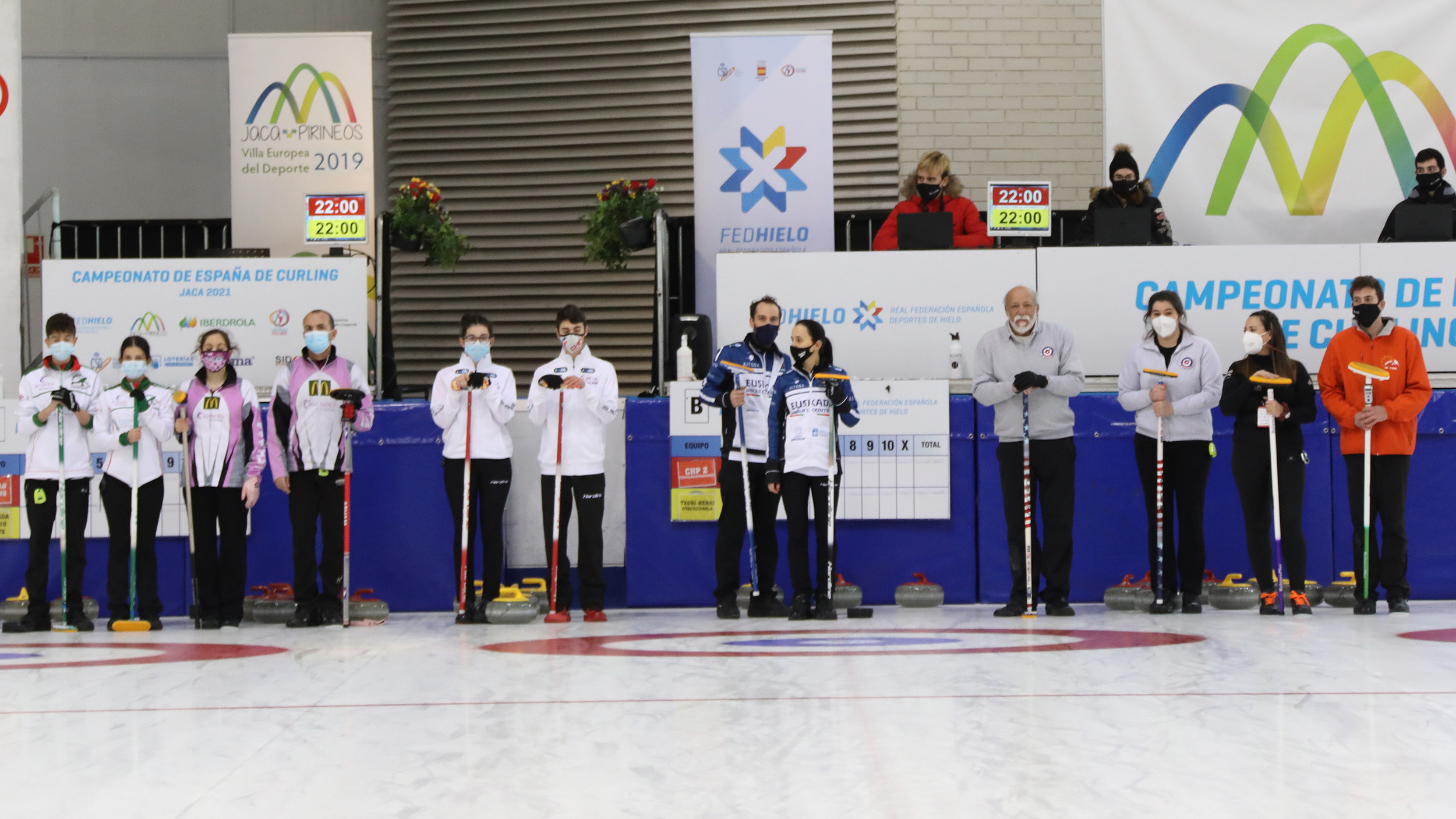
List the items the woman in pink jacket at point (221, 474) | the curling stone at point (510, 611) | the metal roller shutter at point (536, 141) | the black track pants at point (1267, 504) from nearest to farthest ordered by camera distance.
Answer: the black track pants at point (1267, 504) < the curling stone at point (510, 611) < the woman in pink jacket at point (221, 474) < the metal roller shutter at point (536, 141)

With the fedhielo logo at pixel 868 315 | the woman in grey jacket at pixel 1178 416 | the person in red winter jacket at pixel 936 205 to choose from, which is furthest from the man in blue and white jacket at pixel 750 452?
the woman in grey jacket at pixel 1178 416

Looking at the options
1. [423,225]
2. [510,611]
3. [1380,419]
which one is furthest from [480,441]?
[1380,419]

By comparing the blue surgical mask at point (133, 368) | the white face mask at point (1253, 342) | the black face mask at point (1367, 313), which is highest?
the black face mask at point (1367, 313)

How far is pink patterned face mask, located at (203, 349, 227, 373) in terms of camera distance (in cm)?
622

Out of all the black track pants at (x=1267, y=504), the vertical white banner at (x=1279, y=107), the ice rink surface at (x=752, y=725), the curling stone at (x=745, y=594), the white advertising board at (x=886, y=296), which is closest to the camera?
the ice rink surface at (x=752, y=725)

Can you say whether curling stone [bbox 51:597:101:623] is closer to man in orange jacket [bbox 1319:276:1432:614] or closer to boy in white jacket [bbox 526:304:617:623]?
boy in white jacket [bbox 526:304:617:623]

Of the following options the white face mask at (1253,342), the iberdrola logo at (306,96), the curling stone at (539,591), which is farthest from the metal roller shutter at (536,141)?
the white face mask at (1253,342)

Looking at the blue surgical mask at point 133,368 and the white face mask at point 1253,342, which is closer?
the white face mask at point 1253,342

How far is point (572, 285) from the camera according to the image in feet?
37.2

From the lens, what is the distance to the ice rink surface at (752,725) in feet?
9.08

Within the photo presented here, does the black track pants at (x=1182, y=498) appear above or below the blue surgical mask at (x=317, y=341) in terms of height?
below

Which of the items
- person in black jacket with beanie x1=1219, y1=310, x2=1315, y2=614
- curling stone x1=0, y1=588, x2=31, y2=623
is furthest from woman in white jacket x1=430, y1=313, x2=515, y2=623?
person in black jacket with beanie x1=1219, y1=310, x2=1315, y2=614

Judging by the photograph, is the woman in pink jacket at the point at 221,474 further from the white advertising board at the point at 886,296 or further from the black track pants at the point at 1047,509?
the black track pants at the point at 1047,509

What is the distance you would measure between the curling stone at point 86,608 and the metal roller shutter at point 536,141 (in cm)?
482
